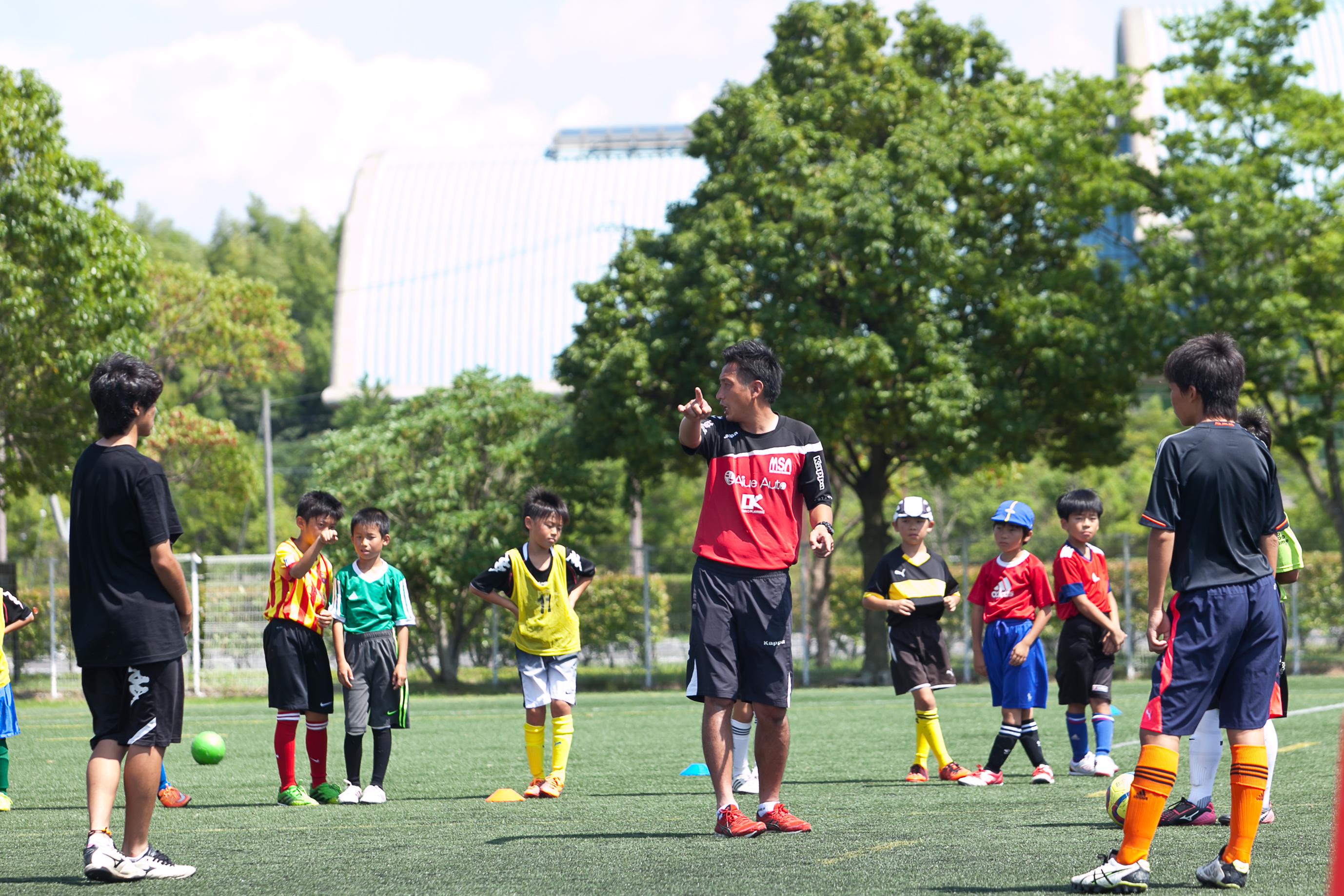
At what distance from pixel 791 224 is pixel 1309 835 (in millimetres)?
17045

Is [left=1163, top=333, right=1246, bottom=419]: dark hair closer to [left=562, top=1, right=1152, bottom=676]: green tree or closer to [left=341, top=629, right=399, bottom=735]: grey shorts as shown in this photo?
[left=341, top=629, right=399, bottom=735]: grey shorts

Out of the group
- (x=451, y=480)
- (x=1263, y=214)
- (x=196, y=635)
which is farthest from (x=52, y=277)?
(x=1263, y=214)

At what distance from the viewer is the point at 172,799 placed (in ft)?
26.1

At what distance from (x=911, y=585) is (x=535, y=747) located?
2491 mm

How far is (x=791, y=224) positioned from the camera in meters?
22.1

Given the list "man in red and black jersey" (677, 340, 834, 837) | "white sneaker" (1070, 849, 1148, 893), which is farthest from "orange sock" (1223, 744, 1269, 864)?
"man in red and black jersey" (677, 340, 834, 837)

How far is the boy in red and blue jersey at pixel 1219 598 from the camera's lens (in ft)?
15.4

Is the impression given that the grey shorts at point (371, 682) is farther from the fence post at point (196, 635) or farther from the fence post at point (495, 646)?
the fence post at point (495, 646)

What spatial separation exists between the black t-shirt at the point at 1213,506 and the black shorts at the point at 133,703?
3.50 m

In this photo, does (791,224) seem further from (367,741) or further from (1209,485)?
(1209,485)

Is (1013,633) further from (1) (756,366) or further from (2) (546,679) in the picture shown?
(1) (756,366)

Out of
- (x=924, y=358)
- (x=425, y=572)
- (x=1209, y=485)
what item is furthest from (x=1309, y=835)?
(x=425, y=572)

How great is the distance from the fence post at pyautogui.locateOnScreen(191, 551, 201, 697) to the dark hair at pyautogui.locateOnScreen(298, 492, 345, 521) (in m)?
14.8

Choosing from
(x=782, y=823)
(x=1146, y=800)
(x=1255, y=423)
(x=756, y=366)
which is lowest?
(x=782, y=823)
